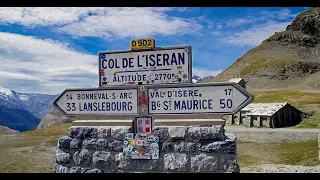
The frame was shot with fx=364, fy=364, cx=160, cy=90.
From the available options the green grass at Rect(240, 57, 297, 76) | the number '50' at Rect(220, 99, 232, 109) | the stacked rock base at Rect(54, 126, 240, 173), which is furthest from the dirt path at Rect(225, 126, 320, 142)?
the green grass at Rect(240, 57, 297, 76)

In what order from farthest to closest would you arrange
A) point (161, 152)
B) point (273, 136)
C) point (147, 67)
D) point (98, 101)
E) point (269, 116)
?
1. point (269, 116)
2. point (273, 136)
3. point (98, 101)
4. point (147, 67)
5. point (161, 152)

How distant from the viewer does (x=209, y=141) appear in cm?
562

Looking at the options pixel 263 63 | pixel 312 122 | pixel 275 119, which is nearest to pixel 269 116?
pixel 275 119

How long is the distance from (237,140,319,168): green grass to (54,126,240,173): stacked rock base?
9530 millimetres

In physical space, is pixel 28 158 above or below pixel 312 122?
below

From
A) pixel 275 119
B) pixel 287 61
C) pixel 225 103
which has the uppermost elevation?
pixel 287 61

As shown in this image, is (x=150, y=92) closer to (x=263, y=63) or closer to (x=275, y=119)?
(x=275, y=119)

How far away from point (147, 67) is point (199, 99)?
1.04 m

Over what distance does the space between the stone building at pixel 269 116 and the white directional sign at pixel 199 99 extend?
27.3 meters

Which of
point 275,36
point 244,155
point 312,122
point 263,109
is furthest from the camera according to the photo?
point 275,36

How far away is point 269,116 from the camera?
31.7m

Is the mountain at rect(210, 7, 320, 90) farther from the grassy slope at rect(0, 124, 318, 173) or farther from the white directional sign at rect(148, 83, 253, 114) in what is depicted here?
the white directional sign at rect(148, 83, 253, 114)

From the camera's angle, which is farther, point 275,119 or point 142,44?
point 275,119

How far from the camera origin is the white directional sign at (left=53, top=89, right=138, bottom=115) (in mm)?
6180
